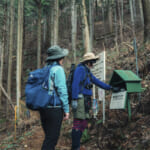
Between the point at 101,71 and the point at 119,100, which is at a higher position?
the point at 101,71

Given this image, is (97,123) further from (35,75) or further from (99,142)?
(35,75)

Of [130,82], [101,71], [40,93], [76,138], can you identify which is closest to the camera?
[40,93]

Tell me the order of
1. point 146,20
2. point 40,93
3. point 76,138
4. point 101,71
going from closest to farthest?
point 40,93 < point 76,138 < point 101,71 < point 146,20

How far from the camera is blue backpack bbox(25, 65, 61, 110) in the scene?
9.66ft

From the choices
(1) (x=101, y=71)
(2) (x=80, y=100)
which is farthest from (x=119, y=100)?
(1) (x=101, y=71)

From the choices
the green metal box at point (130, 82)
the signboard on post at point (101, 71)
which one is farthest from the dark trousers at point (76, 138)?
the signboard on post at point (101, 71)

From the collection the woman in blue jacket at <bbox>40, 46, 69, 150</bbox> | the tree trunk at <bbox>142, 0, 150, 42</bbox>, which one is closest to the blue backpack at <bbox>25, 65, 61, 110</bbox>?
the woman in blue jacket at <bbox>40, 46, 69, 150</bbox>

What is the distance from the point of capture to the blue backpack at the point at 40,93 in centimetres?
295

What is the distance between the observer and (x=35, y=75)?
3113 millimetres

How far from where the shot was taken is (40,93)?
3.00 metres

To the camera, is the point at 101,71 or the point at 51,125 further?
the point at 101,71

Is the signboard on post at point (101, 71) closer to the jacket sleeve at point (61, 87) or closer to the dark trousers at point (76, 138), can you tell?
the dark trousers at point (76, 138)

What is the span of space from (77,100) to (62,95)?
36.4 inches

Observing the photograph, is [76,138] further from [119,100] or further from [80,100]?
[119,100]
